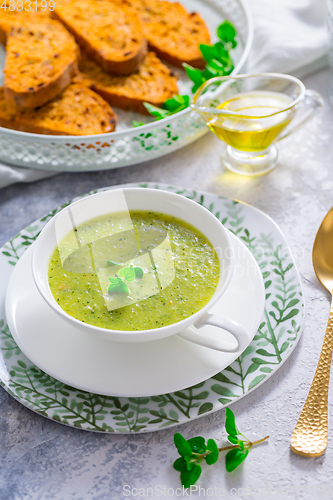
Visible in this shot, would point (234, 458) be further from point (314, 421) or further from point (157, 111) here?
point (157, 111)

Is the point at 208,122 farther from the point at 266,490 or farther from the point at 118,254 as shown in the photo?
the point at 266,490

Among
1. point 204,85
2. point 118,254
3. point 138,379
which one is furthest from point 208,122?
point 138,379

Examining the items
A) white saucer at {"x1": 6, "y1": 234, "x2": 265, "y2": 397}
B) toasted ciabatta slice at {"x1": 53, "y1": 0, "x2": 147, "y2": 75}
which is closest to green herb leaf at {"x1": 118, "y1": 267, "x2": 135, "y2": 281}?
white saucer at {"x1": 6, "y1": 234, "x2": 265, "y2": 397}

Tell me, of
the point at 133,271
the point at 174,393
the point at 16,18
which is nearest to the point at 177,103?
the point at 133,271

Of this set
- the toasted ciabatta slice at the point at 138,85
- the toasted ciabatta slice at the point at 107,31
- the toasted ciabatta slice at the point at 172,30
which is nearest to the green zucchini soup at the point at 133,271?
the toasted ciabatta slice at the point at 138,85

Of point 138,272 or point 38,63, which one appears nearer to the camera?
point 138,272

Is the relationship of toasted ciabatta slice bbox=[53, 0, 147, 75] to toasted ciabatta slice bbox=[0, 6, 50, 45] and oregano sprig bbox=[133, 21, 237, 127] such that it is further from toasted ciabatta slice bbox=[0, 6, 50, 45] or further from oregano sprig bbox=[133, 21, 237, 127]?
oregano sprig bbox=[133, 21, 237, 127]
